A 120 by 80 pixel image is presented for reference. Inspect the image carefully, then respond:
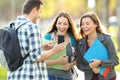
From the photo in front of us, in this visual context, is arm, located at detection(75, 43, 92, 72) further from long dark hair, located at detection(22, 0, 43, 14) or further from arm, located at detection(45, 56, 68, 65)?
long dark hair, located at detection(22, 0, 43, 14)

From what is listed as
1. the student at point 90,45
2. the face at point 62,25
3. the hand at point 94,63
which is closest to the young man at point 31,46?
the hand at point 94,63

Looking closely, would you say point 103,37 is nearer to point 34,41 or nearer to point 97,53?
point 97,53

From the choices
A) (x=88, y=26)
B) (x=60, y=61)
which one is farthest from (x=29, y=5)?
(x=60, y=61)

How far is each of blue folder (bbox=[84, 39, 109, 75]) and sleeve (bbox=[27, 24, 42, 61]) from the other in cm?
96

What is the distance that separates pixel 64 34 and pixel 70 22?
0.18 meters

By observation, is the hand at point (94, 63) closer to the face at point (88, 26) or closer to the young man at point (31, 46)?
the face at point (88, 26)

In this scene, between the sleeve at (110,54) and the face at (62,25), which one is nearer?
the sleeve at (110,54)

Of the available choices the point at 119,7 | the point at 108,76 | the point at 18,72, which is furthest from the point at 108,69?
the point at 119,7

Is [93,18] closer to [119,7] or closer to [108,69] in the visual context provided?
[108,69]

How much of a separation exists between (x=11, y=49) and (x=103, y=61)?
4.21 ft

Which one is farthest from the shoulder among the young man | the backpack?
the backpack

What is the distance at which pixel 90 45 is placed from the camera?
6254 mm

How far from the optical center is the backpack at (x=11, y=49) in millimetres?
5445

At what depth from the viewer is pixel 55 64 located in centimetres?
642
